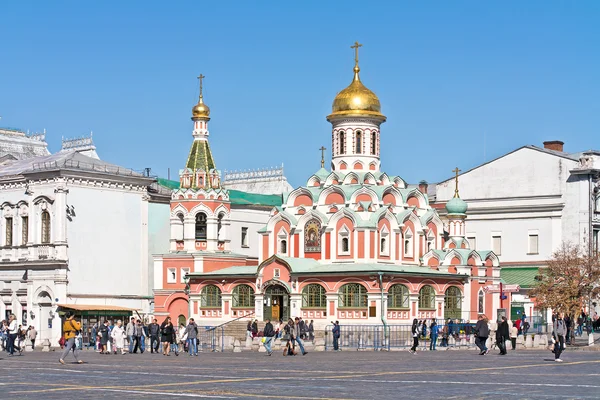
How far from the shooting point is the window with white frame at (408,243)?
63000 millimetres

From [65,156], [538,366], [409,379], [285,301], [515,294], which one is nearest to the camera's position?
[409,379]

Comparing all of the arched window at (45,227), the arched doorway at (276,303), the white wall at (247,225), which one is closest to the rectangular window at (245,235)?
the white wall at (247,225)

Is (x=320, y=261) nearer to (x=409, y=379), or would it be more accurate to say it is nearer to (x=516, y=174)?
(x=516, y=174)

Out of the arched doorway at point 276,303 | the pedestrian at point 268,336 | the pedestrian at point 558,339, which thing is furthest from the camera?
the arched doorway at point 276,303

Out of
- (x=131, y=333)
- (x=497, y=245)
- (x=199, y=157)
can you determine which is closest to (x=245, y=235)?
(x=199, y=157)

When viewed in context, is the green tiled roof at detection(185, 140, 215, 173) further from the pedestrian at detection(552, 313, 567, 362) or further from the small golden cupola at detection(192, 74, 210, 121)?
the pedestrian at detection(552, 313, 567, 362)

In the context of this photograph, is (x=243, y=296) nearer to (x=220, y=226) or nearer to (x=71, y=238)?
(x=220, y=226)

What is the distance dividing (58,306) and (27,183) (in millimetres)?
7407

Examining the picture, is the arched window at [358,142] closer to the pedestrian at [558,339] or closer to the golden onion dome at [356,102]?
the golden onion dome at [356,102]

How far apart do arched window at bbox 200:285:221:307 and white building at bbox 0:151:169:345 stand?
4156 mm

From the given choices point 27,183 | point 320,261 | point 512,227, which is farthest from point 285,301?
point 512,227

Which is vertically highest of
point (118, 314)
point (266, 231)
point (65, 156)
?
point (65, 156)

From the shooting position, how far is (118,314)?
63.6 meters

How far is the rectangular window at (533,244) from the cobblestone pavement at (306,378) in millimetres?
39277
